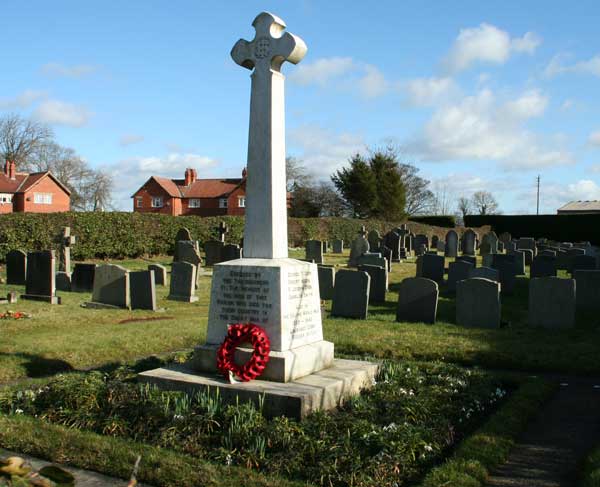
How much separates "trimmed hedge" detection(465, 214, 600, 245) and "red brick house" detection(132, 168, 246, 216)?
2877 cm

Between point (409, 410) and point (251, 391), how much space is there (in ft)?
5.37

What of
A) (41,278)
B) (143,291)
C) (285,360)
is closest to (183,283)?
(143,291)

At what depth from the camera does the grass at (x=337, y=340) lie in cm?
911

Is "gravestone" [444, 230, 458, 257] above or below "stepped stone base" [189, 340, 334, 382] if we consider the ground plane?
above

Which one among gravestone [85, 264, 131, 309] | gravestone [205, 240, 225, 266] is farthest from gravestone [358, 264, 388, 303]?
gravestone [205, 240, 225, 266]

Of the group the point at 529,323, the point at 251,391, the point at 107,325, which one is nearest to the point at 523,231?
the point at 529,323

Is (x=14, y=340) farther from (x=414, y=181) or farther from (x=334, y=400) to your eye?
(x=414, y=181)

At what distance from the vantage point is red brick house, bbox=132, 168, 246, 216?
71688 mm

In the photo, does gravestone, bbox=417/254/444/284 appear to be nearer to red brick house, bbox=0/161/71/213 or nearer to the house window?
red brick house, bbox=0/161/71/213

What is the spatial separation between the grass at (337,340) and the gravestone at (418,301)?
0.28 m

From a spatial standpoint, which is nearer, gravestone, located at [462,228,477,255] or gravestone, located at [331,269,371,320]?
gravestone, located at [331,269,371,320]

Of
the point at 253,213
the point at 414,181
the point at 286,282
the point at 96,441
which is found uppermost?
the point at 414,181

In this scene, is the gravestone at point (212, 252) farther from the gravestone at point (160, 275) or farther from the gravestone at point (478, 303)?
the gravestone at point (478, 303)

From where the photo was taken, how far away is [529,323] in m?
12.1
